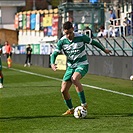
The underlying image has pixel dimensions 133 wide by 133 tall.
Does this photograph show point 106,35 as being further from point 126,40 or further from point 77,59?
point 77,59

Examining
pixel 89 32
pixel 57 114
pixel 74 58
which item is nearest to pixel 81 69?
pixel 74 58

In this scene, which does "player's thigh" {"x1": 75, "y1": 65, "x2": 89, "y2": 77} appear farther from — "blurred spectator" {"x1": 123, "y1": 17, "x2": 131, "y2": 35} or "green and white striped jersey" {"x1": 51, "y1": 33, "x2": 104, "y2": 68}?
"blurred spectator" {"x1": 123, "y1": 17, "x2": 131, "y2": 35}

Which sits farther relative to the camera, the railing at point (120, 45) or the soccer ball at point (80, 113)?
the railing at point (120, 45)

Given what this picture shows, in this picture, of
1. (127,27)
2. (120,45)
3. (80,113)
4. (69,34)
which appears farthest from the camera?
(127,27)

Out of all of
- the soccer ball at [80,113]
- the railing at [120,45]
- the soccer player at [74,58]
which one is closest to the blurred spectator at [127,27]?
the railing at [120,45]

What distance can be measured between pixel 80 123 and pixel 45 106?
347cm

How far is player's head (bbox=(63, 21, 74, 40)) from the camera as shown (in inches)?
477

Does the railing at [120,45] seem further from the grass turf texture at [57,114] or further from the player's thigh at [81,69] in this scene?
the player's thigh at [81,69]

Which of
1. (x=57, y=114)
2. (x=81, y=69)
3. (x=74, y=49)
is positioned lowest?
(x=57, y=114)

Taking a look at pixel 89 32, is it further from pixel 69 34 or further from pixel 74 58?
pixel 69 34

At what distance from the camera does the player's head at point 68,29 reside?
1212 centimetres

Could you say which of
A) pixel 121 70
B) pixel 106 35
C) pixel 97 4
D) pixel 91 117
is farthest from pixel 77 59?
pixel 97 4

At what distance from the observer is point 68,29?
1218 cm

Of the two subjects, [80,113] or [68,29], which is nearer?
[80,113]
